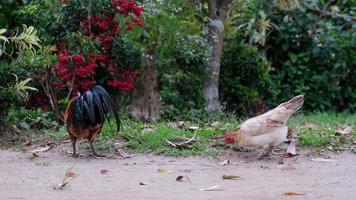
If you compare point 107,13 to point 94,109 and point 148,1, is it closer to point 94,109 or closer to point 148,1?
point 148,1

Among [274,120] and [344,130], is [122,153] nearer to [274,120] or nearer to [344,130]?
[274,120]

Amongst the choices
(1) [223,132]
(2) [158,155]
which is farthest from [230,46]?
(2) [158,155]

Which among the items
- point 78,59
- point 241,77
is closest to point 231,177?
point 78,59

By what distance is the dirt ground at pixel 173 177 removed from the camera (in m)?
5.86

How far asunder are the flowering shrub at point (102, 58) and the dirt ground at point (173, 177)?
69.2 inches

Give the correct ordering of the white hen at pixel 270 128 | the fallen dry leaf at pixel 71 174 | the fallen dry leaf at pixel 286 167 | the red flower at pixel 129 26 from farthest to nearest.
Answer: the red flower at pixel 129 26
the white hen at pixel 270 128
the fallen dry leaf at pixel 286 167
the fallen dry leaf at pixel 71 174

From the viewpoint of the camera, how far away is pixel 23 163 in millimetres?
7332

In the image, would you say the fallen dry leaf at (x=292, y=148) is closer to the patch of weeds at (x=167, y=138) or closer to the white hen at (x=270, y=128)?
the white hen at (x=270, y=128)

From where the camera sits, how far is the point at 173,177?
262 inches

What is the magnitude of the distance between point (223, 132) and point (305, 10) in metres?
6.06

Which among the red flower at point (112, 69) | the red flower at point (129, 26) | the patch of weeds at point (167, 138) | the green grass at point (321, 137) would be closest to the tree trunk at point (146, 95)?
the red flower at point (112, 69)

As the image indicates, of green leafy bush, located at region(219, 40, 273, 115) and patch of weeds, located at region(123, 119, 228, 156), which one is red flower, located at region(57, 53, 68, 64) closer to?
patch of weeds, located at region(123, 119, 228, 156)

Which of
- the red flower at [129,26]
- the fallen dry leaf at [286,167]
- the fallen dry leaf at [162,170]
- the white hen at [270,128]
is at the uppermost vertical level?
the red flower at [129,26]

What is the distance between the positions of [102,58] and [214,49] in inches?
97.9
